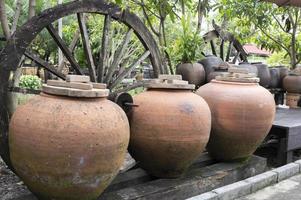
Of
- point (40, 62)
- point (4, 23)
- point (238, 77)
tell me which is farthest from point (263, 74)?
point (4, 23)

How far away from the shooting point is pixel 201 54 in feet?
18.4

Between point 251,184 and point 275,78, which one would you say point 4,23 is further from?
point 275,78

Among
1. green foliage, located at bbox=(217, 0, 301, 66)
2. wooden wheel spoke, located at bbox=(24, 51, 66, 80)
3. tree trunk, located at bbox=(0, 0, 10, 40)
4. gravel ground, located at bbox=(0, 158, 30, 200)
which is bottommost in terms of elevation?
gravel ground, located at bbox=(0, 158, 30, 200)

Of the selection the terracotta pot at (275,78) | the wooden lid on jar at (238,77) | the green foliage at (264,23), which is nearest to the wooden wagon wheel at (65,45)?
the wooden lid on jar at (238,77)

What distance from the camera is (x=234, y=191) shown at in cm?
323

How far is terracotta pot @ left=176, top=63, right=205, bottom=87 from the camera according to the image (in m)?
5.23

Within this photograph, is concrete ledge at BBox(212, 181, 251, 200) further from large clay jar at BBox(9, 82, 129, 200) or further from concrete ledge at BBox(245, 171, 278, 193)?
large clay jar at BBox(9, 82, 129, 200)

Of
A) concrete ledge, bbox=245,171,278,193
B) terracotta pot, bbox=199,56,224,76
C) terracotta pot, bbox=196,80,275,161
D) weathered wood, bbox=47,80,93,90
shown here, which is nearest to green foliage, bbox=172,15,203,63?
terracotta pot, bbox=199,56,224,76

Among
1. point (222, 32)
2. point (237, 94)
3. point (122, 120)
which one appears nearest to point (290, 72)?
point (222, 32)

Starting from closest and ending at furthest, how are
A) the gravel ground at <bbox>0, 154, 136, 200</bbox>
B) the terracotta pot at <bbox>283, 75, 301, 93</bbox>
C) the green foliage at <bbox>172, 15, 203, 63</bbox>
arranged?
the gravel ground at <bbox>0, 154, 136, 200</bbox> → the green foliage at <bbox>172, 15, 203, 63</bbox> → the terracotta pot at <bbox>283, 75, 301, 93</bbox>

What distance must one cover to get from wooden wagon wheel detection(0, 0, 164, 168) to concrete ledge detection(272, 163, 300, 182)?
5.24 ft

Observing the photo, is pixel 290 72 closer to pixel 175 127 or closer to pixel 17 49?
pixel 175 127

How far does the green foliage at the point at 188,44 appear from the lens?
5.19m

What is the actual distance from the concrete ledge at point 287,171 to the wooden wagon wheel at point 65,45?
1.60 metres
